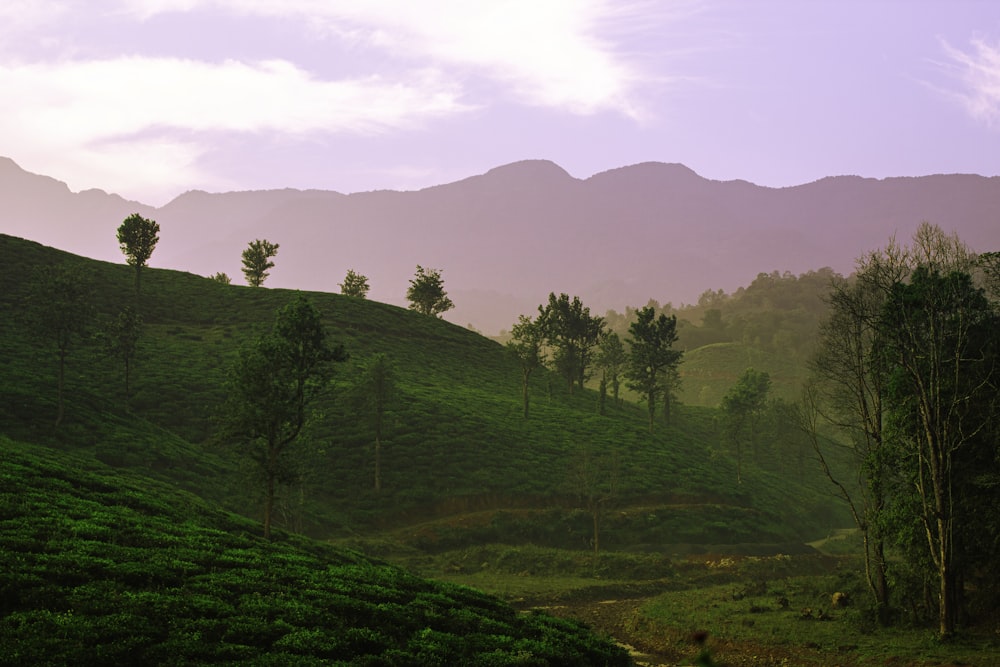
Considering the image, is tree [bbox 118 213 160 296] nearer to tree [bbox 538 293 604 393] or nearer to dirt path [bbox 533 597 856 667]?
tree [bbox 538 293 604 393]

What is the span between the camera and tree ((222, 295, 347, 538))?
4856 cm

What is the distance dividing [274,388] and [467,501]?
34329 millimetres

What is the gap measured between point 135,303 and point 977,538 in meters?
123

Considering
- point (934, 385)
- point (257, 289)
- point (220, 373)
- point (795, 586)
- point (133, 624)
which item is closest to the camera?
point (133, 624)

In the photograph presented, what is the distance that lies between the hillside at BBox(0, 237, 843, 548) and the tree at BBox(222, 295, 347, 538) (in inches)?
107

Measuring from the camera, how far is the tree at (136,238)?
107 m

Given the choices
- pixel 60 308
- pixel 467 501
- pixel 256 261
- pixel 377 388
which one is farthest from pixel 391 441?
pixel 256 261

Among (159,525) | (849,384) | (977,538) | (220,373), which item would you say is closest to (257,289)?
(220,373)

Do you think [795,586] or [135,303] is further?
[135,303]

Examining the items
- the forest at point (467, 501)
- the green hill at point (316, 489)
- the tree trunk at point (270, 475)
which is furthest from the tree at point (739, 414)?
the tree trunk at point (270, 475)

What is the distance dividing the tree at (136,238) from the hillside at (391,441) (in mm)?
9999

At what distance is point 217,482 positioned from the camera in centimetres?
6756

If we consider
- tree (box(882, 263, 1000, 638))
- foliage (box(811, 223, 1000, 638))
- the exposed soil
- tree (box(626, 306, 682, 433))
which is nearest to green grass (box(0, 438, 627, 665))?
the exposed soil

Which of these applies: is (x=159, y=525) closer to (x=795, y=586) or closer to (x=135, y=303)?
(x=795, y=586)
